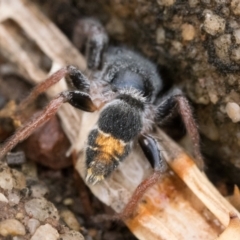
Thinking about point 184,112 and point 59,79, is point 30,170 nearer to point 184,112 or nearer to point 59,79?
point 59,79

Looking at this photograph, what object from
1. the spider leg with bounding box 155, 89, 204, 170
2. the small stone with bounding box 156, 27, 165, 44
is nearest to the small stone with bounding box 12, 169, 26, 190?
the spider leg with bounding box 155, 89, 204, 170

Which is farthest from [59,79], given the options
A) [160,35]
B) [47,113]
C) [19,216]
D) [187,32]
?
[19,216]

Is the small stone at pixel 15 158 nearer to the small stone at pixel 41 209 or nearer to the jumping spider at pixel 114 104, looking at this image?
the jumping spider at pixel 114 104

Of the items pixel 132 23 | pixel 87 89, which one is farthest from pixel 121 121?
pixel 132 23

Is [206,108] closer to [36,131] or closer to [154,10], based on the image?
[154,10]

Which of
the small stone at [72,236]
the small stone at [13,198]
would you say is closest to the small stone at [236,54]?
the small stone at [72,236]

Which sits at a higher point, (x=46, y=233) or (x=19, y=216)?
(x=19, y=216)
